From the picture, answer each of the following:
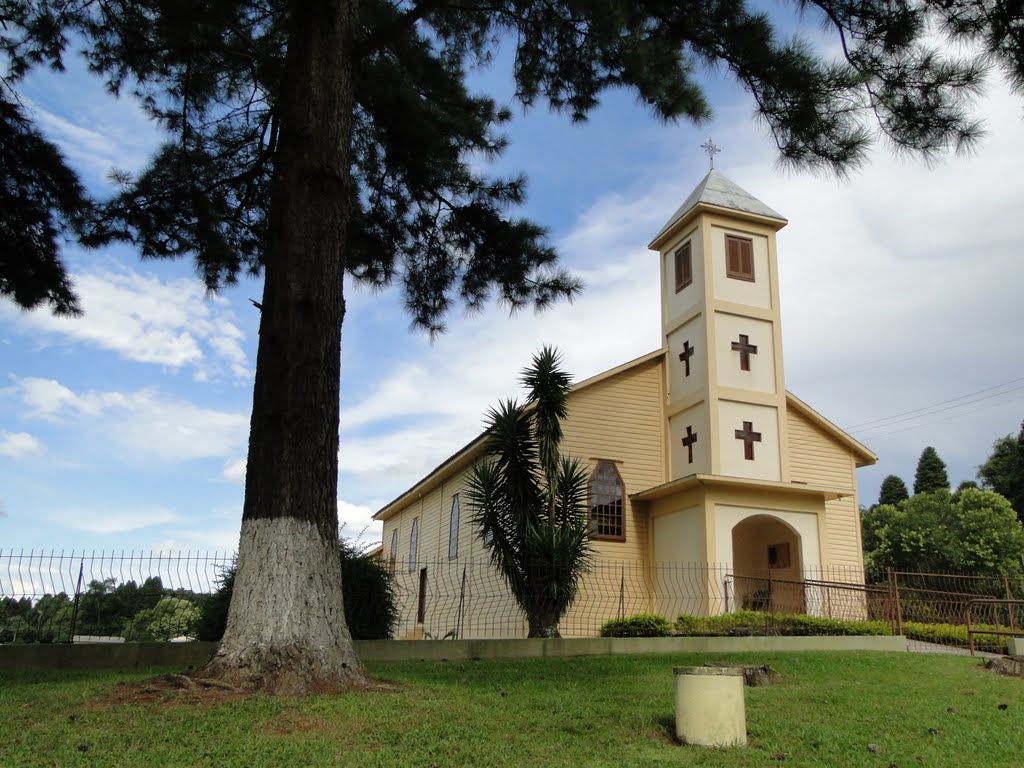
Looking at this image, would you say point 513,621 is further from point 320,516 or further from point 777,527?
point 320,516

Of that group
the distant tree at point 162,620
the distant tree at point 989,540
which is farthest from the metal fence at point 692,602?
the distant tree at point 989,540

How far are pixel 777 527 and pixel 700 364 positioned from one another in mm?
4892

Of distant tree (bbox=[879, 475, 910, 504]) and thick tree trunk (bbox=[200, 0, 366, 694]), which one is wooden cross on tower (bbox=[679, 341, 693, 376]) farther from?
distant tree (bbox=[879, 475, 910, 504])

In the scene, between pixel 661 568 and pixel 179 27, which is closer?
pixel 179 27

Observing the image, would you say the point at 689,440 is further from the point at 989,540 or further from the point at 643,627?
the point at 989,540

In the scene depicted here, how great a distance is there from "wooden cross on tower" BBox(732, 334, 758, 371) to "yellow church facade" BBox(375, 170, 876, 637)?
5 centimetres

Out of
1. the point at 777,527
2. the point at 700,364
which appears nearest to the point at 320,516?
the point at 700,364

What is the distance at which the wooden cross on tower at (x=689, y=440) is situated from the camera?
20.2 m

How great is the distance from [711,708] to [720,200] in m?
17.8

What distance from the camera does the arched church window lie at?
1997 centimetres

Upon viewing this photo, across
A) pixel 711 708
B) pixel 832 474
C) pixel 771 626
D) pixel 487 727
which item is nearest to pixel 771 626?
pixel 771 626

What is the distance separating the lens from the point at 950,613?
693 inches

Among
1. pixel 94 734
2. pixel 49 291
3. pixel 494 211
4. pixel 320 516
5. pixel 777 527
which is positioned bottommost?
pixel 94 734

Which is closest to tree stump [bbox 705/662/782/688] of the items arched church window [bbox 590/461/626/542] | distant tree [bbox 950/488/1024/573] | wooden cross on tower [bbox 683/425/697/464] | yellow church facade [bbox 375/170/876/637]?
yellow church facade [bbox 375/170/876/637]
